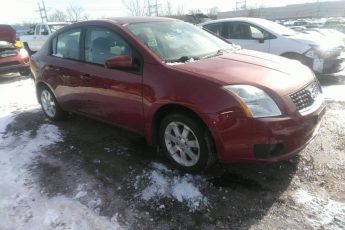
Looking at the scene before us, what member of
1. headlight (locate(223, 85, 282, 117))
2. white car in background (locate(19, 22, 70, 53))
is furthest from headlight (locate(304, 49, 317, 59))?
white car in background (locate(19, 22, 70, 53))

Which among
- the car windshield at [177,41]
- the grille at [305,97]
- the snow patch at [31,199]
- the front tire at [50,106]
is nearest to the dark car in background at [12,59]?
the front tire at [50,106]

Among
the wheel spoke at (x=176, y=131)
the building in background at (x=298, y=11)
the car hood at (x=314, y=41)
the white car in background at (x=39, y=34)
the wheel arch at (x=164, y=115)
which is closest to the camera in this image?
the wheel arch at (x=164, y=115)

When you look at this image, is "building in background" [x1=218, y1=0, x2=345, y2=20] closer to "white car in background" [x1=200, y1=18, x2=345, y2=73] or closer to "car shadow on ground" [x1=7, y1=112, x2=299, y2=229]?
"white car in background" [x1=200, y1=18, x2=345, y2=73]

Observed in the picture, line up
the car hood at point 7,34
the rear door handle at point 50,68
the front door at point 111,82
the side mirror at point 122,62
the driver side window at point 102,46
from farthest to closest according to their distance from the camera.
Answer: the car hood at point 7,34 → the rear door handle at point 50,68 → the driver side window at point 102,46 → the front door at point 111,82 → the side mirror at point 122,62

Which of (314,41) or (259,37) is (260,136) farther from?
(259,37)

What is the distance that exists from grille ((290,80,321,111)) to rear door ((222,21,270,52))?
471 cm

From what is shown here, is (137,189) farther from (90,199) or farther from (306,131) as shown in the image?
(306,131)

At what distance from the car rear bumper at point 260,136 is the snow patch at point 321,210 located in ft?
1.36

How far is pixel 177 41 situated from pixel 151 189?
6.05ft

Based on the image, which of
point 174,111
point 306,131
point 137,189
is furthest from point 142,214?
point 306,131

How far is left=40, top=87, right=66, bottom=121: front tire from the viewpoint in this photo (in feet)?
18.0

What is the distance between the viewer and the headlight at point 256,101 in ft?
9.82

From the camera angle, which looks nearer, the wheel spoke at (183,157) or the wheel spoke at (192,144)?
the wheel spoke at (192,144)

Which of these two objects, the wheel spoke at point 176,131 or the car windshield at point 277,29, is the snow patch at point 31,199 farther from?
the car windshield at point 277,29
